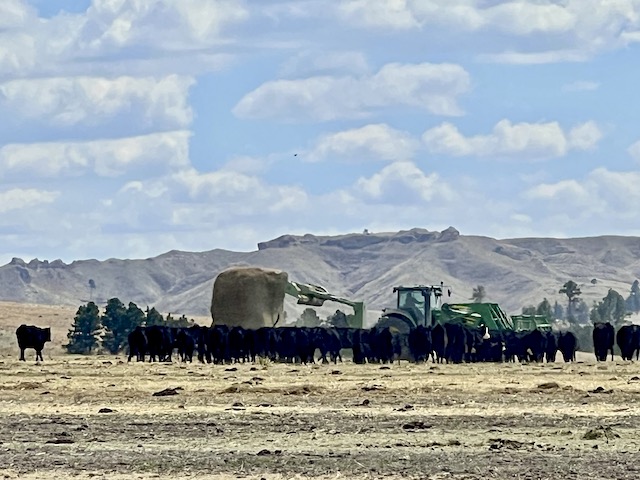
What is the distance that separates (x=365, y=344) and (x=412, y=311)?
6.42 m

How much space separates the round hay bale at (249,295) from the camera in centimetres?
7219

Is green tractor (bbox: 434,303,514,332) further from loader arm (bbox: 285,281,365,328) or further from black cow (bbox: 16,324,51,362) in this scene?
black cow (bbox: 16,324,51,362)

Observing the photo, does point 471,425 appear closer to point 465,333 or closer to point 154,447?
point 154,447

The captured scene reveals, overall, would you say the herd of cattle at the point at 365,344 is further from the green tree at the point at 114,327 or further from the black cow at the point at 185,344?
the green tree at the point at 114,327

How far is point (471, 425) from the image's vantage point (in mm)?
25844

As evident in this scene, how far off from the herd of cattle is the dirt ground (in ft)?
52.3

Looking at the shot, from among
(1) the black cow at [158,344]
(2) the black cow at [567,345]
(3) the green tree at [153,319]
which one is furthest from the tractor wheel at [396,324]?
(3) the green tree at [153,319]

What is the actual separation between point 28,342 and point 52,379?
60.8ft

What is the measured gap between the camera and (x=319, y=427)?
84.0 feet

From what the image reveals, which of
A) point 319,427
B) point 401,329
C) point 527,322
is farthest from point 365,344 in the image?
point 319,427

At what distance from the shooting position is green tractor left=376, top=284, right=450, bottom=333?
65.9 meters

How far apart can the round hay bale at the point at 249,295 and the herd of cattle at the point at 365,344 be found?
10.0 metres

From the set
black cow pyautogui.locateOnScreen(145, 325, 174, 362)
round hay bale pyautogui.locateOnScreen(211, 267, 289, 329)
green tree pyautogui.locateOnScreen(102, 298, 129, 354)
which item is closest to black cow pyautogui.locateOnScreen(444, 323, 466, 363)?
black cow pyautogui.locateOnScreen(145, 325, 174, 362)

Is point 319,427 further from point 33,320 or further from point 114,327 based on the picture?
point 33,320
